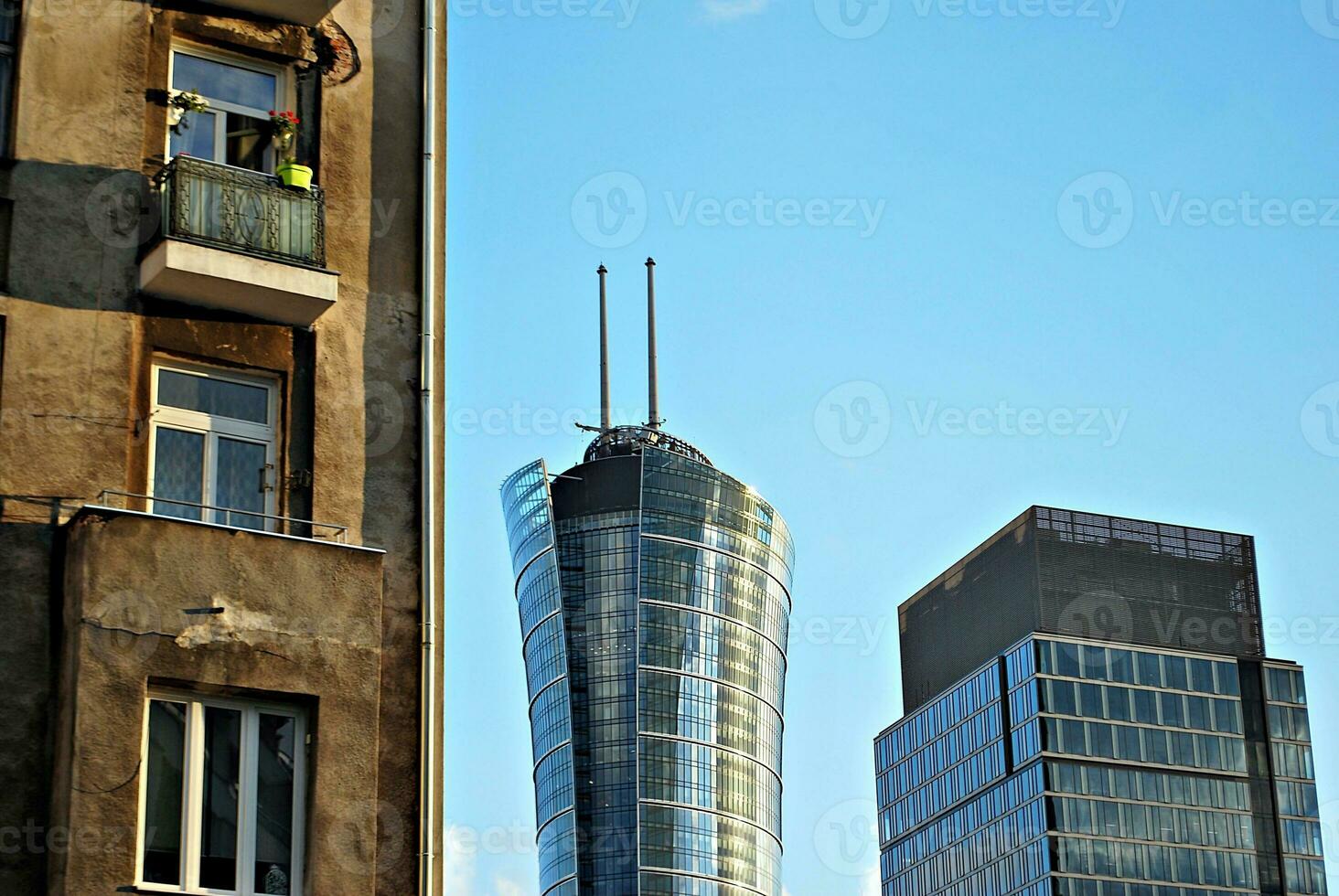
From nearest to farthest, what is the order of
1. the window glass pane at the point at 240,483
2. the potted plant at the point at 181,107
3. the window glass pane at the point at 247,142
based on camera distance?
the window glass pane at the point at 240,483, the potted plant at the point at 181,107, the window glass pane at the point at 247,142

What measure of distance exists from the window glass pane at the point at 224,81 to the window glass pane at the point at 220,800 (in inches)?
274

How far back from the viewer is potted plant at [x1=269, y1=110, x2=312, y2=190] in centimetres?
2138

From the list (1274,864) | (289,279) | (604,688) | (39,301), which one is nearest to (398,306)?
(289,279)

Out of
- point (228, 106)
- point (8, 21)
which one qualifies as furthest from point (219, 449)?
point (8, 21)

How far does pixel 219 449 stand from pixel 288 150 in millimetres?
3548

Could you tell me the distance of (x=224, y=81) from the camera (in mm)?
22141

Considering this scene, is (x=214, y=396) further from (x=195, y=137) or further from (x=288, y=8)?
(x=288, y=8)

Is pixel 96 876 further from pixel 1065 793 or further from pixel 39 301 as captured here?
pixel 1065 793

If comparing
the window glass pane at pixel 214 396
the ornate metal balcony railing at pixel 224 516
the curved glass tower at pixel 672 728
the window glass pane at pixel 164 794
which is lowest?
the window glass pane at pixel 164 794

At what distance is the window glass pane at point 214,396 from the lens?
20.5 metres

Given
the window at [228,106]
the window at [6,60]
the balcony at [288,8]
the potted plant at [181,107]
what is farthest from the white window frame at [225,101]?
the window at [6,60]

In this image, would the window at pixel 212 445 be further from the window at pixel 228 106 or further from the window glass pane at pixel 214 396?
the window at pixel 228 106

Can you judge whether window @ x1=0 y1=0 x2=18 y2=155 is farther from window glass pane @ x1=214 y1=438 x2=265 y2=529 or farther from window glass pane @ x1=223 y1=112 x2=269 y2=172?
window glass pane @ x1=214 y1=438 x2=265 y2=529

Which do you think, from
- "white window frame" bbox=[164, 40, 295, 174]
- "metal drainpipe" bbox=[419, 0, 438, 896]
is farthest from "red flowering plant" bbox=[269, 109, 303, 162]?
"metal drainpipe" bbox=[419, 0, 438, 896]
